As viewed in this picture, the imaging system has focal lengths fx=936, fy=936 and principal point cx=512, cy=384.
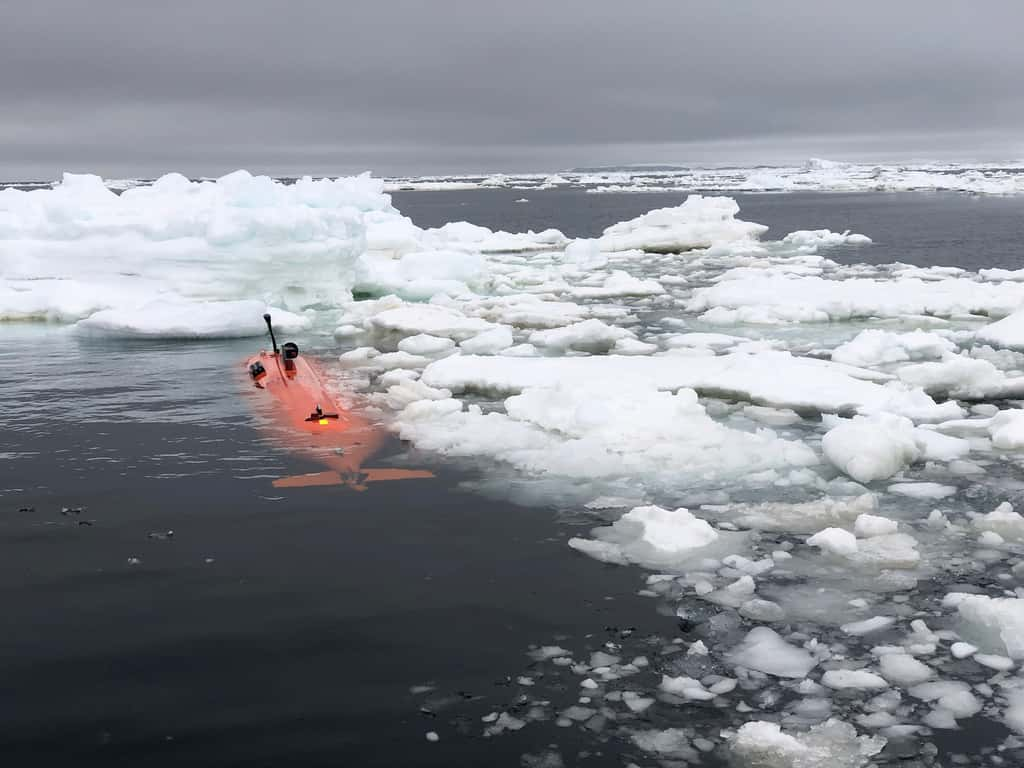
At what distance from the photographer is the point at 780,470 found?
9016 millimetres

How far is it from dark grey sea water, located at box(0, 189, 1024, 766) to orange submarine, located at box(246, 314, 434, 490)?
30cm

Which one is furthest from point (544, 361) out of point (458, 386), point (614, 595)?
point (614, 595)

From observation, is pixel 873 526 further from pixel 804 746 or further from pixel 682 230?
pixel 682 230

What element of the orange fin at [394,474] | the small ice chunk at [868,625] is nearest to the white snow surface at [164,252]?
the orange fin at [394,474]

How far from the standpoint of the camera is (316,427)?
11.0 meters

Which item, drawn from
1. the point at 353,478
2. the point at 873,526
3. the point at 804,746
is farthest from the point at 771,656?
the point at 353,478

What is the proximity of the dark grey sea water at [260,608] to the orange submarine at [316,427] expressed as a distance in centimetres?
30

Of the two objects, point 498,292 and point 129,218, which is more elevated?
point 129,218

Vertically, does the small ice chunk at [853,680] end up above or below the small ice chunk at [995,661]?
above

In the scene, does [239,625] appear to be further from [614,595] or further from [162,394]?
[162,394]

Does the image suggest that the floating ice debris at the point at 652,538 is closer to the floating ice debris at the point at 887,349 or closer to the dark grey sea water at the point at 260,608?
the dark grey sea water at the point at 260,608

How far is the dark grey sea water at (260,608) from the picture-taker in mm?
4840

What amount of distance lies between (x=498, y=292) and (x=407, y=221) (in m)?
7.57

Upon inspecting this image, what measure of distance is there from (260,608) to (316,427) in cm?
480
